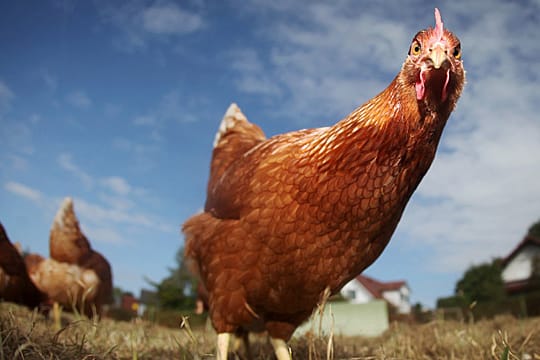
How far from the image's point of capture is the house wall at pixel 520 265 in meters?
27.2

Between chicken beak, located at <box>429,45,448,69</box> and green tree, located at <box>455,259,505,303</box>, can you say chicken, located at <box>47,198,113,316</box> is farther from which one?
green tree, located at <box>455,259,505,303</box>

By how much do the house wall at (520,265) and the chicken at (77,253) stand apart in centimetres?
2800

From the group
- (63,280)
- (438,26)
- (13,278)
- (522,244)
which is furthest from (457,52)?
(522,244)

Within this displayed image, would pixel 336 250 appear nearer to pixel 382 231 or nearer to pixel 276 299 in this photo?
pixel 382 231

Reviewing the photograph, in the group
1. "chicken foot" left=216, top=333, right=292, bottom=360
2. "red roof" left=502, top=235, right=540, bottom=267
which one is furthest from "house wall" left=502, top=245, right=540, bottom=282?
"chicken foot" left=216, top=333, right=292, bottom=360

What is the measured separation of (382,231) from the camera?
2.22m

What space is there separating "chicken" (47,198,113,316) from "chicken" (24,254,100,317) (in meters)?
0.02

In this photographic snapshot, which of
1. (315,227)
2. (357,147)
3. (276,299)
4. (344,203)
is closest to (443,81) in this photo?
(357,147)

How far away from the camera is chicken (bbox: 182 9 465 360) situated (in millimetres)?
1960

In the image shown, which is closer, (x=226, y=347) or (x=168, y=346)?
(x=226, y=347)

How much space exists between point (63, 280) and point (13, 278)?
3.89 feet

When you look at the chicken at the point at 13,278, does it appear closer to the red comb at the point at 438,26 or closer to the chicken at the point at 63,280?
the chicken at the point at 63,280

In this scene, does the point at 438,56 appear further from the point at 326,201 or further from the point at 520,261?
the point at 520,261

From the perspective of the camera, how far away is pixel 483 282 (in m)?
21.3
